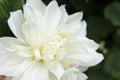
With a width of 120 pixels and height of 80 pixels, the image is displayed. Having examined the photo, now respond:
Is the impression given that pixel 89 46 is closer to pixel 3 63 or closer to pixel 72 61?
pixel 72 61

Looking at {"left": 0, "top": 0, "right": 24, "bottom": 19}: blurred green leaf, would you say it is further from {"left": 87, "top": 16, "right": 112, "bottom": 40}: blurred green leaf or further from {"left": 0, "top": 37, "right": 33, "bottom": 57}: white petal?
{"left": 87, "top": 16, "right": 112, "bottom": 40}: blurred green leaf

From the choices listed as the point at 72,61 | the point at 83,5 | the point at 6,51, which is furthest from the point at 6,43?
the point at 83,5

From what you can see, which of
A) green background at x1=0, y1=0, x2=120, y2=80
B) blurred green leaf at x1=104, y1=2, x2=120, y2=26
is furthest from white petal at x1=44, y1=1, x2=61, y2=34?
blurred green leaf at x1=104, y1=2, x2=120, y2=26

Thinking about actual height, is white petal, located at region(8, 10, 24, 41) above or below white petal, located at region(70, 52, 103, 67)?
above

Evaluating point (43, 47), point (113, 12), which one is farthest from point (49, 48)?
point (113, 12)

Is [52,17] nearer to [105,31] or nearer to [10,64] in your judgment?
[10,64]
